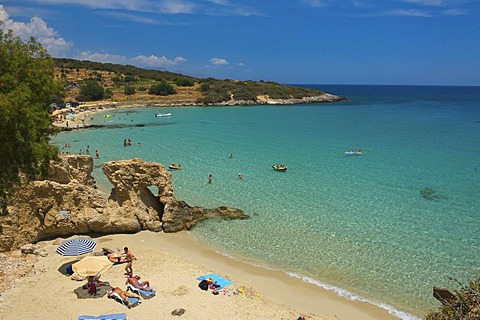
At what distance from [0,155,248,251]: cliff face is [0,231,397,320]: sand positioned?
1.35 meters

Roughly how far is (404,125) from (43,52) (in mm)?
65966

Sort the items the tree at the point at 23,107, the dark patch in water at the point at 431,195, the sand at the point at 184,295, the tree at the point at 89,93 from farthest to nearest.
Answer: the tree at the point at 89,93 → the dark patch in water at the point at 431,195 → the sand at the point at 184,295 → the tree at the point at 23,107

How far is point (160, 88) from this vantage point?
372ft

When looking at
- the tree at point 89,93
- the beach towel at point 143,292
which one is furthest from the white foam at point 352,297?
the tree at point 89,93

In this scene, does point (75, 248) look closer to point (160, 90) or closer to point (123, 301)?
point (123, 301)

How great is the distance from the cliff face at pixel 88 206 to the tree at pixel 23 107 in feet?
14.0

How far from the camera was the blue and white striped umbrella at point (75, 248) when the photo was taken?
1658 cm

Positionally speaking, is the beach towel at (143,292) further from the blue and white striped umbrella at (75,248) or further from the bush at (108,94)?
the bush at (108,94)

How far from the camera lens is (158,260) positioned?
1723 cm

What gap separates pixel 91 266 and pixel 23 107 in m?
6.30

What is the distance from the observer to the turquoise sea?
1716 centimetres

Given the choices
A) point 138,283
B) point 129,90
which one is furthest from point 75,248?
point 129,90

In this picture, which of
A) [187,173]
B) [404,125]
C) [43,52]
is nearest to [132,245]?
[43,52]

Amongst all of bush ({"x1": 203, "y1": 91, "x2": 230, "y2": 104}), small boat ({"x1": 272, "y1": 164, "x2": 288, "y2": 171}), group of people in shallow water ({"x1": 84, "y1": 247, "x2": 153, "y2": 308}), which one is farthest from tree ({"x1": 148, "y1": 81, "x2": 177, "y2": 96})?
group of people in shallow water ({"x1": 84, "y1": 247, "x2": 153, "y2": 308})
